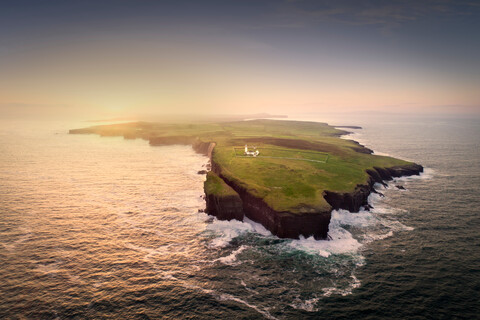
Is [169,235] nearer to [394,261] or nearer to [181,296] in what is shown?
[181,296]

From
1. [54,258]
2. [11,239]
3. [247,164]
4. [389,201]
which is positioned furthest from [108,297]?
[389,201]

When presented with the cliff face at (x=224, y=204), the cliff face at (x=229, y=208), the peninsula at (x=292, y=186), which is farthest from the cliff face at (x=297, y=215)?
the cliff face at (x=229, y=208)

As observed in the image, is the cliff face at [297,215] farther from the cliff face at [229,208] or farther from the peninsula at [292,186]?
the cliff face at [229,208]

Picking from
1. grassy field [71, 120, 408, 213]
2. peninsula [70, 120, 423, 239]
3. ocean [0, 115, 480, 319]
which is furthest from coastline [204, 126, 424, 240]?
ocean [0, 115, 480, 319]

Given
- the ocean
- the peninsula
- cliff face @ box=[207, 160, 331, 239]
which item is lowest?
the ocean

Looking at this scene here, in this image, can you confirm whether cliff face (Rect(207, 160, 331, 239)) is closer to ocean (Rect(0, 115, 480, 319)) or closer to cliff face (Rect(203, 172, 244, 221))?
ocean (Rect(0, 115, 480, 319))

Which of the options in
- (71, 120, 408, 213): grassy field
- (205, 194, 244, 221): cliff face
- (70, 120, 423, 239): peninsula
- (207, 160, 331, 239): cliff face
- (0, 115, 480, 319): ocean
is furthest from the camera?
(205, 194, 244, 221): cliff face

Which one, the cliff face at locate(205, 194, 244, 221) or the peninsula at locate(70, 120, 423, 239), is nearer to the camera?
the peninsula at locate(70, 120, 423, 239)

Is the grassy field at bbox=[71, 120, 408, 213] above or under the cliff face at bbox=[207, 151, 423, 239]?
above
